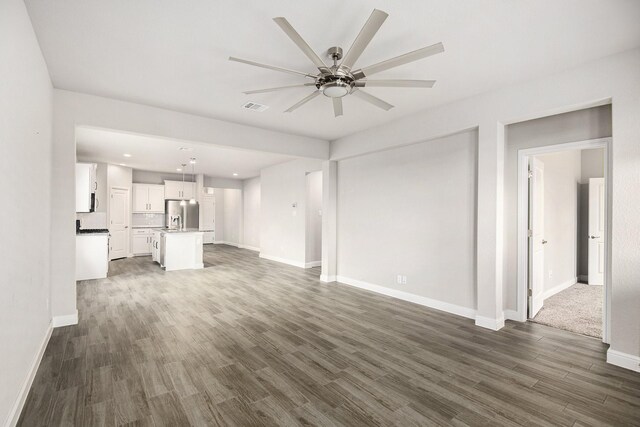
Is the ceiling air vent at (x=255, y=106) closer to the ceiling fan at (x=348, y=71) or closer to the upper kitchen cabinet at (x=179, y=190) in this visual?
the ceiling fan at (x=348, y=71)

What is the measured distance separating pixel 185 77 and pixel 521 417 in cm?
432

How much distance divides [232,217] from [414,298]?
9706mm

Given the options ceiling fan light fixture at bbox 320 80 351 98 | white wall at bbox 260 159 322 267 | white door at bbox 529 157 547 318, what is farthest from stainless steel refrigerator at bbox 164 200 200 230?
white door at bbox 529 157 547 318

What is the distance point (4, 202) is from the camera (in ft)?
5.81

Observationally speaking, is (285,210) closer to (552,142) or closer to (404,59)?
(552,142)

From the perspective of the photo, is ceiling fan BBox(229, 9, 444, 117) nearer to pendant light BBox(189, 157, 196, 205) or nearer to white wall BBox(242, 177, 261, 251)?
pendant light BBox(189, 157, 196, 205)

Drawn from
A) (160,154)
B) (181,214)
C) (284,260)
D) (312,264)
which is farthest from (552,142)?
(181,214)

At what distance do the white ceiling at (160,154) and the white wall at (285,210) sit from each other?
0.43 m

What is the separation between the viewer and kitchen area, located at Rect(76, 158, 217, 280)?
6.18m

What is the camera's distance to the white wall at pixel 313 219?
25.4 ft

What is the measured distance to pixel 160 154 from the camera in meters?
7.36

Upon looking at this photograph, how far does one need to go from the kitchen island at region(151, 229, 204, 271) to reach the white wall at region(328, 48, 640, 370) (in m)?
5.72

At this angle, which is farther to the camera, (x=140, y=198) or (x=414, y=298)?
(x=140, y=198)

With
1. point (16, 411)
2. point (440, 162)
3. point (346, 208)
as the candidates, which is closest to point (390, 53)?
point (440, 162)
